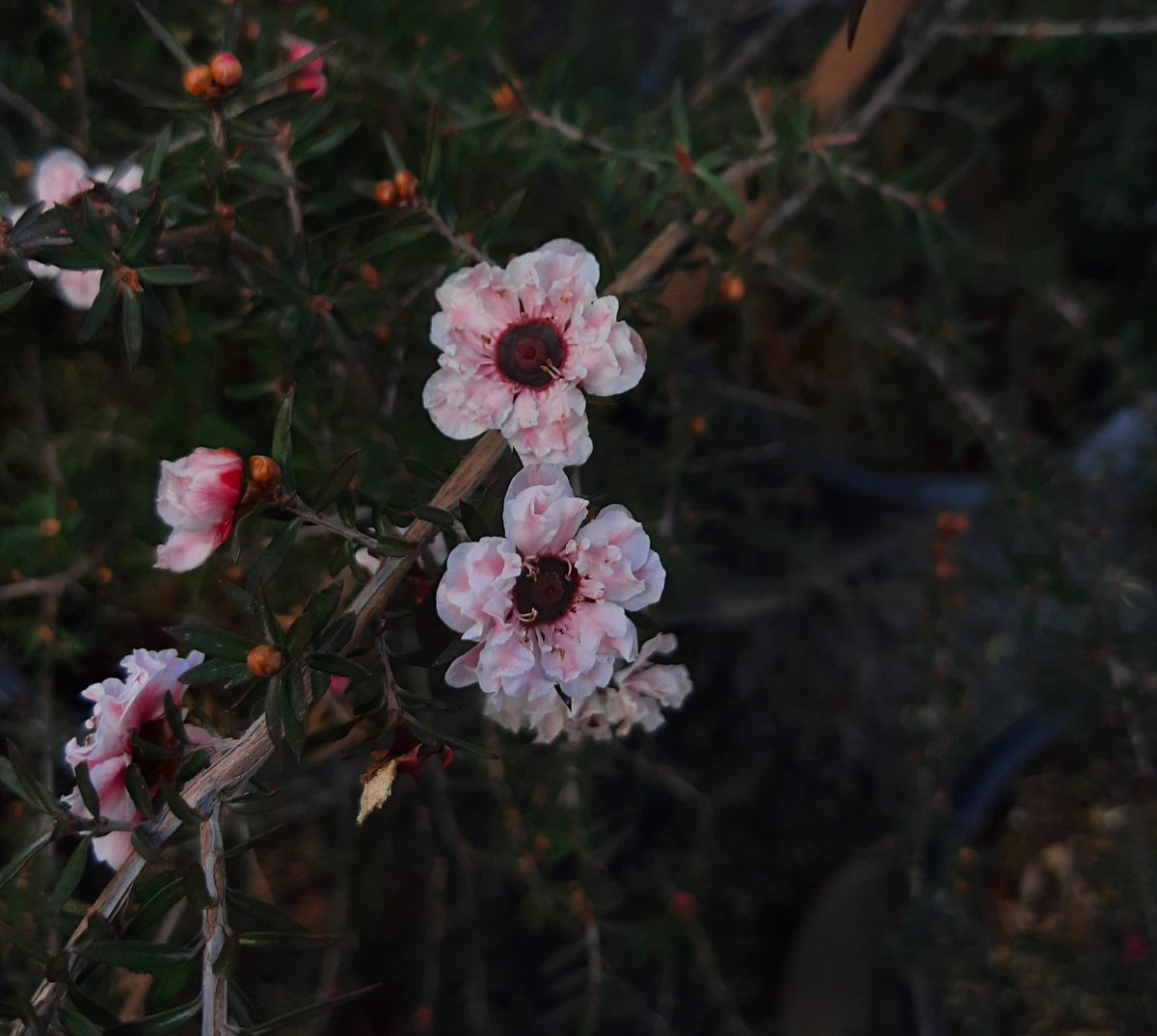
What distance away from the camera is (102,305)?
1.53ft

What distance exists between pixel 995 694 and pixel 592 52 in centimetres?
96

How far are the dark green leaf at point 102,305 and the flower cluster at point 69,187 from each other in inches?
5.4

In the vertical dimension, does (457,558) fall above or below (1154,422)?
above

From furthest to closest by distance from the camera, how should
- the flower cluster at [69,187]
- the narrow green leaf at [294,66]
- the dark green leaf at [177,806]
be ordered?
1. the flower cluster at [69,187]
2. the narrow green leaf at [294,66]
3. the dark green leaf at [177,806]

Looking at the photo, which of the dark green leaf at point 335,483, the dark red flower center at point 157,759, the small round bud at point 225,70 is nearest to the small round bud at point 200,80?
the small round bud at point 225,70

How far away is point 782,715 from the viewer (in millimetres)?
1291

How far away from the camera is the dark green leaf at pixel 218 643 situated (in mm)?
428

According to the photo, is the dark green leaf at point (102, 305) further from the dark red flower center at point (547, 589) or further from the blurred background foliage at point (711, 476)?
the dark red flower center at point (547, 589)

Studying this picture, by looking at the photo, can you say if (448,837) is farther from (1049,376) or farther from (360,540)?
(1049,376)

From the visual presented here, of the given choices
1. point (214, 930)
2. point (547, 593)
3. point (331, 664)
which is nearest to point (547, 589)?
point (547, 593)

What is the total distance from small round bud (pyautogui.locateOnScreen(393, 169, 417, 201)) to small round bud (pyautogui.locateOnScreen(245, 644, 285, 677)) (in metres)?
0.28

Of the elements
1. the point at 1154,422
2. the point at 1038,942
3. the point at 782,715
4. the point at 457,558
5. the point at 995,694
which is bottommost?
the point at 782,715

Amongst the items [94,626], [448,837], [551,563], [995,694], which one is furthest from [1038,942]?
[94,626]

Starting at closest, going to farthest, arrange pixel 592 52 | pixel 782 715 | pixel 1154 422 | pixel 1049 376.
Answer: pixel 1154 422 < pixel 592 52 < pixel 1049 376 < pixel 782 715
